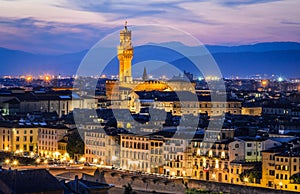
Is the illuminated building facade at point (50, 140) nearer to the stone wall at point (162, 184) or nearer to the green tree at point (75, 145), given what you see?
the green tree at point (75, 145)

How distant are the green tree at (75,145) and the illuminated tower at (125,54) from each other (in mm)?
28524

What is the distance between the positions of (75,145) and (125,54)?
29547 mm

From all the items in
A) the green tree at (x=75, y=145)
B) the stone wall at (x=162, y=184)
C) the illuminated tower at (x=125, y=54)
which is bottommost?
the stone wall at (x=162, y=184)

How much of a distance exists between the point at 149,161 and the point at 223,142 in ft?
11.6

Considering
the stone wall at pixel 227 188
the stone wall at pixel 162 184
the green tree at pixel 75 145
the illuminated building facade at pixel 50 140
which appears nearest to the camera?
the stone wall at pixel 227 188

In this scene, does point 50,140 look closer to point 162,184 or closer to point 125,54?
point 162,184

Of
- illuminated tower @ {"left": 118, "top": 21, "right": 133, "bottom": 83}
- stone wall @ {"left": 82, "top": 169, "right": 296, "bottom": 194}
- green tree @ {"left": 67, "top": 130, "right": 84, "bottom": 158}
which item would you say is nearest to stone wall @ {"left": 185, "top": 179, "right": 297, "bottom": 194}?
stone wall @ {"left": 82, "top": 169, "right": 296, "bottom": 194}

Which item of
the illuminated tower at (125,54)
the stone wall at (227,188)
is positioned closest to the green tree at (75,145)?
the stone wall at (227,188)

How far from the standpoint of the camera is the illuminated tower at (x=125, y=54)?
65750 mm

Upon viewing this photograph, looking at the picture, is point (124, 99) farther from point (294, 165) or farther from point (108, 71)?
point (108, 71)

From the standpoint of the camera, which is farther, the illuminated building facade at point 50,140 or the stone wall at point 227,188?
the illuminated building facade at point 50,140

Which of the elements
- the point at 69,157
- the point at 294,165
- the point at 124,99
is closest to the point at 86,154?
the point at 69,157

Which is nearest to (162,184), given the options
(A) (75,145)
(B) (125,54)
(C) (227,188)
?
(C) (227,188)

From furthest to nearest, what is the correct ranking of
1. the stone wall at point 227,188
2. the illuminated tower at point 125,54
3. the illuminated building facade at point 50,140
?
1. the illuminated tower at point 125,54
2. the illuminated building facade at point 50,140
3. the stone wall at point 227,188
